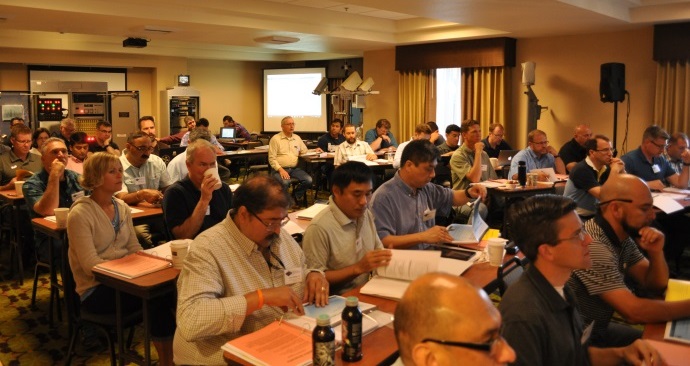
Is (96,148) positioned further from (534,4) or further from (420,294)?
(420,294)

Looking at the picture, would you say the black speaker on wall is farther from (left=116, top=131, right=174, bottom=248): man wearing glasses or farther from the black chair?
the black chair

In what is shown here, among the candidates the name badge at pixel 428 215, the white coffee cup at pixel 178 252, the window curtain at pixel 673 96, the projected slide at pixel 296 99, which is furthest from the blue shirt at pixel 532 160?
the projected slide at pixel 296 99

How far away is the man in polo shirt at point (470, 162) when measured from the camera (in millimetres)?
6680

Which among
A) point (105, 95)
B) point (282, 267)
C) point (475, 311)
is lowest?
point (282, 267)

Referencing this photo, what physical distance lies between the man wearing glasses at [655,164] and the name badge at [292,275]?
484cm

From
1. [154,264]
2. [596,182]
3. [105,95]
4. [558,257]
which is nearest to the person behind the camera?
[558,257]

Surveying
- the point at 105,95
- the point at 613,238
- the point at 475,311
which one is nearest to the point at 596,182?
the point at 613,238

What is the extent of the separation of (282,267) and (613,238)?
1602 millimetres

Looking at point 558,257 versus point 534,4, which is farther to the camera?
point 534,4

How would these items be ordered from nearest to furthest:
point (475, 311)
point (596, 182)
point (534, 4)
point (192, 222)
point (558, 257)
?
point (475, 311)
point (558, 257)
point (192, 222)
point (596, 182)
point (534, 4)

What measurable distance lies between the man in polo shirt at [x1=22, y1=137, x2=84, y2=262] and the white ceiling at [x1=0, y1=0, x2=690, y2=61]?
2.74m

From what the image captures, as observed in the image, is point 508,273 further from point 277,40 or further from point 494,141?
point 277,40

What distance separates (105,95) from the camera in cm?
1346

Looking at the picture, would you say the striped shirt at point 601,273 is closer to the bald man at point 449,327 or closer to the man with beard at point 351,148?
the bald man at point 449,327
